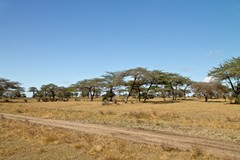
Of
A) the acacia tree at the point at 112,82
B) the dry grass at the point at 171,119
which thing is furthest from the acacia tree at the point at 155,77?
the dry grass at the point at 171,119

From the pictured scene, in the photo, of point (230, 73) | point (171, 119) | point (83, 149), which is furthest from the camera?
point (230, 73)

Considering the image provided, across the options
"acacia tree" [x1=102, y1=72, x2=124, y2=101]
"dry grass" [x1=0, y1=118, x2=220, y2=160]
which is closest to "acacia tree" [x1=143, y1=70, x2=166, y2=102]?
"acacia tree" [x1=102, y1=72, x2=124, y2=101]

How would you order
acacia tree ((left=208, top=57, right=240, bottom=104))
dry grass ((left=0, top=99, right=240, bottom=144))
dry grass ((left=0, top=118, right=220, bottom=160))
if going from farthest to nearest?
acacia tree ((left=208, top=57, right=240, bottom=104))
dry grass ((left=0, top=99, right=240, bottom=144))
dry grass ((left=0, top=118, right=220, bottom=160))

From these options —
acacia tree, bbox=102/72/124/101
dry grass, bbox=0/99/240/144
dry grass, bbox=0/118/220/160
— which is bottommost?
dry grass, bbox=0/118/220/160

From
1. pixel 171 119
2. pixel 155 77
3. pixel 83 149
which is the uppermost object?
pixel 155 77

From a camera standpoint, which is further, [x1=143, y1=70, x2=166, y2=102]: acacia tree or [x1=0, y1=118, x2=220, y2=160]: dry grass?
[x1=143, y1=70, x2=166, y2=102]: acacia tree

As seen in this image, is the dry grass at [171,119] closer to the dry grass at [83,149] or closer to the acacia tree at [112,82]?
the dry grass at [83,149]

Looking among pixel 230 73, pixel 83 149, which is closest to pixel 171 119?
pixel 83 149

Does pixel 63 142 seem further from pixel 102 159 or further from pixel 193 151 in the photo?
pixel 193 151

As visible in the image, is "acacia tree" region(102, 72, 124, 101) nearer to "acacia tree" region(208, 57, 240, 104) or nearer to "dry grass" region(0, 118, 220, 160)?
"acacia tree" region(208, 57, 240, 104)

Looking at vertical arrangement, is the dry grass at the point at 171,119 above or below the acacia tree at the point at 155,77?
below

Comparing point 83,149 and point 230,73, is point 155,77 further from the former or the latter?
point 83,149

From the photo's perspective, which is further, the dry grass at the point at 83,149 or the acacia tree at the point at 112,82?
the acacia tree at the point at 112,82

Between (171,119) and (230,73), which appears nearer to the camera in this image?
(171,119)
